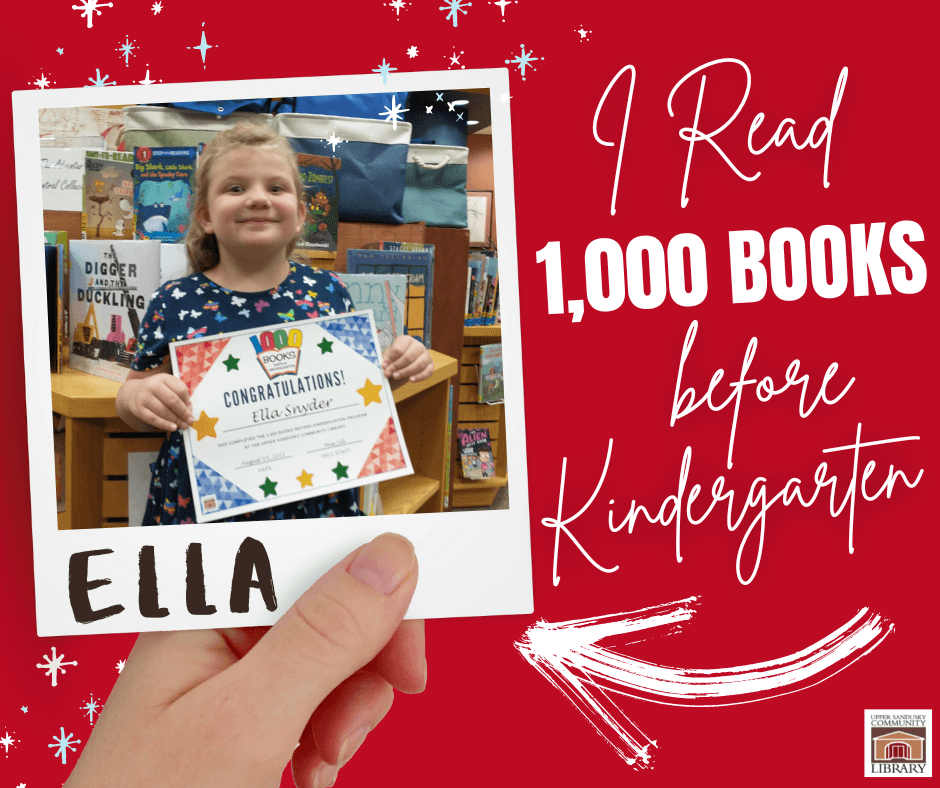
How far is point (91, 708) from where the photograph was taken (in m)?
1.05

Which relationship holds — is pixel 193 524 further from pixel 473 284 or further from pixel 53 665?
pixel 473 284

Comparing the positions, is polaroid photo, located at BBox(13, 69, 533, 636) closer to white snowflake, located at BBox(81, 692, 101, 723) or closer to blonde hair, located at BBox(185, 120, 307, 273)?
blonde hair, located at BBox(185, 120, 307, 273)

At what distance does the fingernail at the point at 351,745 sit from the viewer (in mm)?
991

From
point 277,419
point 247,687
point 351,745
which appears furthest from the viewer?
point 351,745

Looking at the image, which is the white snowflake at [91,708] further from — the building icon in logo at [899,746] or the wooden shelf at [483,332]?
the building icon in logo at [899,746]

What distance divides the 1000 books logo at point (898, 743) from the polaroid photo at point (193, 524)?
58cm

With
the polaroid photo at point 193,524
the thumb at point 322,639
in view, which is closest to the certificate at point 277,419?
the polaroid photo at point 193,524

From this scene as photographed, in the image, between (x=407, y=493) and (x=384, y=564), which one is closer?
(x=384, y=564)

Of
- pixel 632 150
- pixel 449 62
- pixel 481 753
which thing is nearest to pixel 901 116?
pixel 632 150

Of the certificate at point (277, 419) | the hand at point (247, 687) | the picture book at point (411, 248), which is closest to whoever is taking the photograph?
the hand at point (247, 687)

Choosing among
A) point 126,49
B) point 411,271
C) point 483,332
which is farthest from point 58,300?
point 483,332

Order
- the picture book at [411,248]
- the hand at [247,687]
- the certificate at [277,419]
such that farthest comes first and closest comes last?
1. the picture book at [411,248]
2. the certificate at [277,419]
3. the hand at [247,687]

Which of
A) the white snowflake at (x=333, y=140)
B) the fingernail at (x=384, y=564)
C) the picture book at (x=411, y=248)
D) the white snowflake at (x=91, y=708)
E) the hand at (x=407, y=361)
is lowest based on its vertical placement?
the white snowflake at (x=91, y=708)

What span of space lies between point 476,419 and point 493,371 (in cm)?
10
